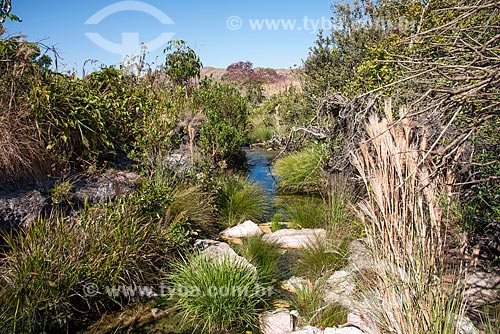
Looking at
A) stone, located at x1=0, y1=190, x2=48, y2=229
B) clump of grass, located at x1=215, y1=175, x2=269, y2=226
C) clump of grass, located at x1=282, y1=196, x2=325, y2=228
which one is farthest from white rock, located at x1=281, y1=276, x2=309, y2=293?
stone, located at x1=0, y1=190, x2=48, y2=229

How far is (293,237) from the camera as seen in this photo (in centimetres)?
528

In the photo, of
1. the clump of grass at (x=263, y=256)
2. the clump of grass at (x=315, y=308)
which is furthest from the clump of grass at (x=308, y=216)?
the clump of grass at (x=315, y=308)

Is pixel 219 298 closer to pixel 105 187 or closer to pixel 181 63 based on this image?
pixel 105 187

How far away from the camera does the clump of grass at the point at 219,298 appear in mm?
3352

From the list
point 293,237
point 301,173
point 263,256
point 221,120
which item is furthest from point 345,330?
point 221,120

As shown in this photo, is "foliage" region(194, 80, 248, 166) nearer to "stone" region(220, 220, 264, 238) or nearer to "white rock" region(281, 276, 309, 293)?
"stone" region(220, 220, 264, 238)

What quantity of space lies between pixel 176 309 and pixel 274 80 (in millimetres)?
23200

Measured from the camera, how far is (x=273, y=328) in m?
3.32

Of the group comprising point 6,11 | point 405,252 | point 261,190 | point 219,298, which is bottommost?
point 219,298

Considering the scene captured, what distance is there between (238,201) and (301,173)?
201 centimetres

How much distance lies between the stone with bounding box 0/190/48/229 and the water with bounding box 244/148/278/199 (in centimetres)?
370

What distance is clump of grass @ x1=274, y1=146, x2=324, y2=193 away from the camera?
760 cm

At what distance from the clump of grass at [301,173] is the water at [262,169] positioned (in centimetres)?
31

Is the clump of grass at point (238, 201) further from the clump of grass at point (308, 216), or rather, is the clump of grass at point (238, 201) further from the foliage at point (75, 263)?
the foliage at point (75, 263)
